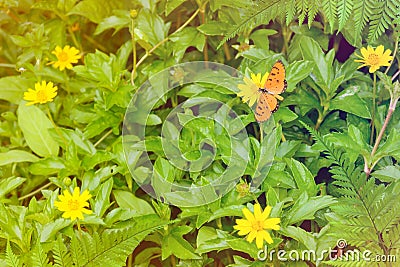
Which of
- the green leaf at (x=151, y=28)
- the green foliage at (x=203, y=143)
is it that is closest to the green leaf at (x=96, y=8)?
the green foliage at (x=203, y=143)

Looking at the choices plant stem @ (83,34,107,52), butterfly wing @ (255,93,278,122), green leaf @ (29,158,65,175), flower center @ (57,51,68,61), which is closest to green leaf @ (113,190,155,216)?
green leaf @ (29,158,65,175)

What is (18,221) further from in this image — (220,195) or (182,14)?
(182,14)

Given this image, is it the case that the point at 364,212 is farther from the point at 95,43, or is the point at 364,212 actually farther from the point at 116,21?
the point at 95,43

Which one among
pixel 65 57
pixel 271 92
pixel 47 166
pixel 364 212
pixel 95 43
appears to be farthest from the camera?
pixel 95 43

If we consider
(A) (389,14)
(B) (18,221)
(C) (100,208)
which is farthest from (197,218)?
(A) (389,14)

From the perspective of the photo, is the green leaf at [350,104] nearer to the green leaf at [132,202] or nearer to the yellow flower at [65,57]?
the green leaf at [132,202]

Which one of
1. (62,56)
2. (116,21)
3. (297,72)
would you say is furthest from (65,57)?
(297,72)

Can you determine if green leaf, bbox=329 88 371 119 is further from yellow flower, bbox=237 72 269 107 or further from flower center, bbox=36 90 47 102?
A: flower center, bbox=36 90 47 102
